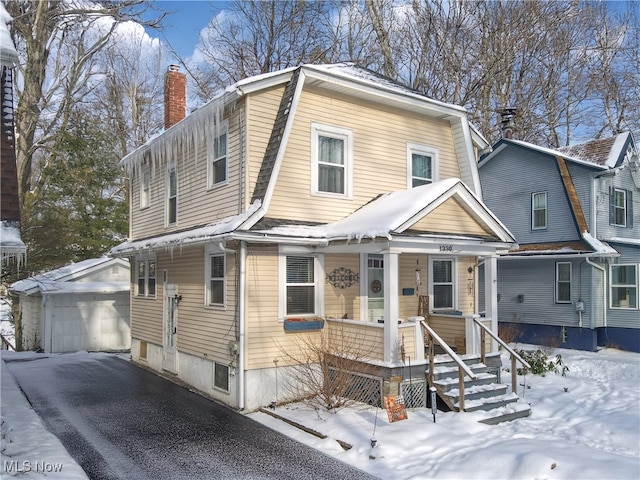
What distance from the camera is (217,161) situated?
11.4m

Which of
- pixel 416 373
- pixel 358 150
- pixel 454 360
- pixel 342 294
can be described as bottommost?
pixel 416 373

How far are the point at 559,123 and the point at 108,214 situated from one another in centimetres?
2418

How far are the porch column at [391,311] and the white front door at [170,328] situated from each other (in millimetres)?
5877

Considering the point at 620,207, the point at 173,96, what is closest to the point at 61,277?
the point at 173,96

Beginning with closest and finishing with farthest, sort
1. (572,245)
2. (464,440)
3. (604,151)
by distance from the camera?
(464,440) < (572,245) < (604,151)

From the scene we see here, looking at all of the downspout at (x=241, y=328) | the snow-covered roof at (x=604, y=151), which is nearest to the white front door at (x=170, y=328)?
the downspout at (x=241, y=328)

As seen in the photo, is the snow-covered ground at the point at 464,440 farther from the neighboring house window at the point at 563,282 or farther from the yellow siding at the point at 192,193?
the neighboring house window at the point at 563,282

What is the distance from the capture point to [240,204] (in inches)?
407

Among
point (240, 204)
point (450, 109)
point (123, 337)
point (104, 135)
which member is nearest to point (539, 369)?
point (450, 109)

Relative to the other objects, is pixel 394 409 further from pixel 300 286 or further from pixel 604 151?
pixel 604 151

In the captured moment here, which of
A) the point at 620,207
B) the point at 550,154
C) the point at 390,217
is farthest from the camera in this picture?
the point at 620,207

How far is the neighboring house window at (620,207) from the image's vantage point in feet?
61.0

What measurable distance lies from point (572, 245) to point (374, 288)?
9.73 m

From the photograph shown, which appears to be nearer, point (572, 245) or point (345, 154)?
point (345, 154)
